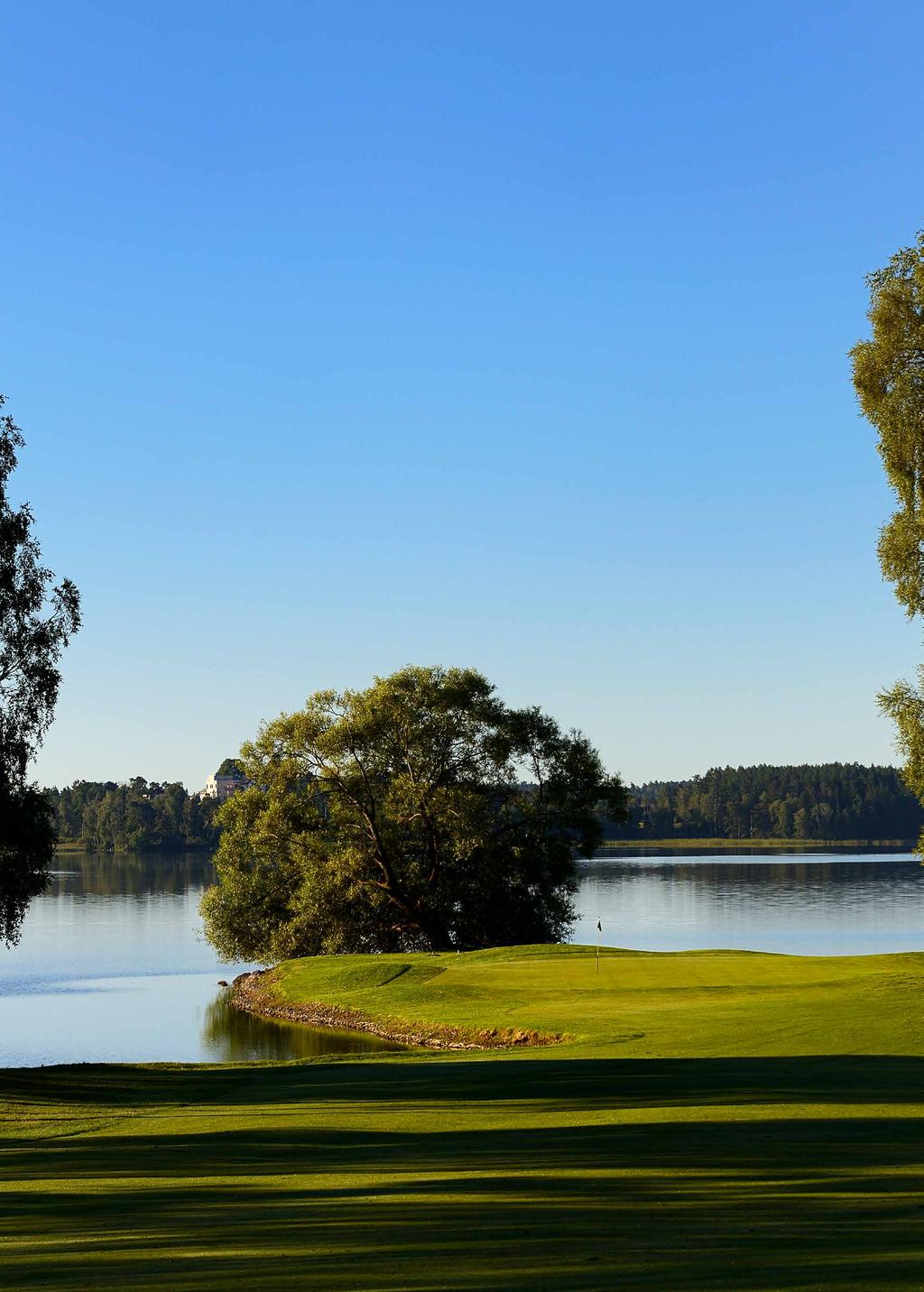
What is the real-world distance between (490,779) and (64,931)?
1380 inches

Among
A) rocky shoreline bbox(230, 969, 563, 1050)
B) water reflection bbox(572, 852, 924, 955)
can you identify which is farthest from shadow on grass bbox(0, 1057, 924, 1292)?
water reflection bbox(572, 852, 924, 955)

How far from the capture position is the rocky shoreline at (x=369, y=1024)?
3219cm

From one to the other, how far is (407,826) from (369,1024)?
20416mm

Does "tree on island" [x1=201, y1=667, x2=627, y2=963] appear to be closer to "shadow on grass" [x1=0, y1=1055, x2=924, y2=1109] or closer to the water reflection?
the water reflection

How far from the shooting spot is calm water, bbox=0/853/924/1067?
1644 inches

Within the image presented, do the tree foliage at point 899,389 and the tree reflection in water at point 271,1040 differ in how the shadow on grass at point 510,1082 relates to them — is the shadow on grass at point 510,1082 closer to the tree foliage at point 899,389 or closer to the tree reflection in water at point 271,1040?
the tree reflection in water at point 271,1040

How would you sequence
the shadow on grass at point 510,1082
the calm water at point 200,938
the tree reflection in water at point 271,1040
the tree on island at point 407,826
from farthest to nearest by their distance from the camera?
the tree on island at point 407,826 < the calm water at point 200,938 < the tree reflection in water at point 271,1040 < the shadow on grass at point 510,1082

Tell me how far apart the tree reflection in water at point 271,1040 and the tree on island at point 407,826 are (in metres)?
11.0

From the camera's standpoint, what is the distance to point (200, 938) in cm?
7544

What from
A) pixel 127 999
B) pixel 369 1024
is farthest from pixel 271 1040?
pixel 127 999

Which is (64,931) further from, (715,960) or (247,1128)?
(247,1128)

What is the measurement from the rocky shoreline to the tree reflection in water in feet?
0.97

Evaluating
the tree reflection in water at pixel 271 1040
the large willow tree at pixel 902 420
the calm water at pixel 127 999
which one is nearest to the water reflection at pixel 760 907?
the calm water at pixel 127 999

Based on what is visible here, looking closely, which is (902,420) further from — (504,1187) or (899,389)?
(504,1187)
